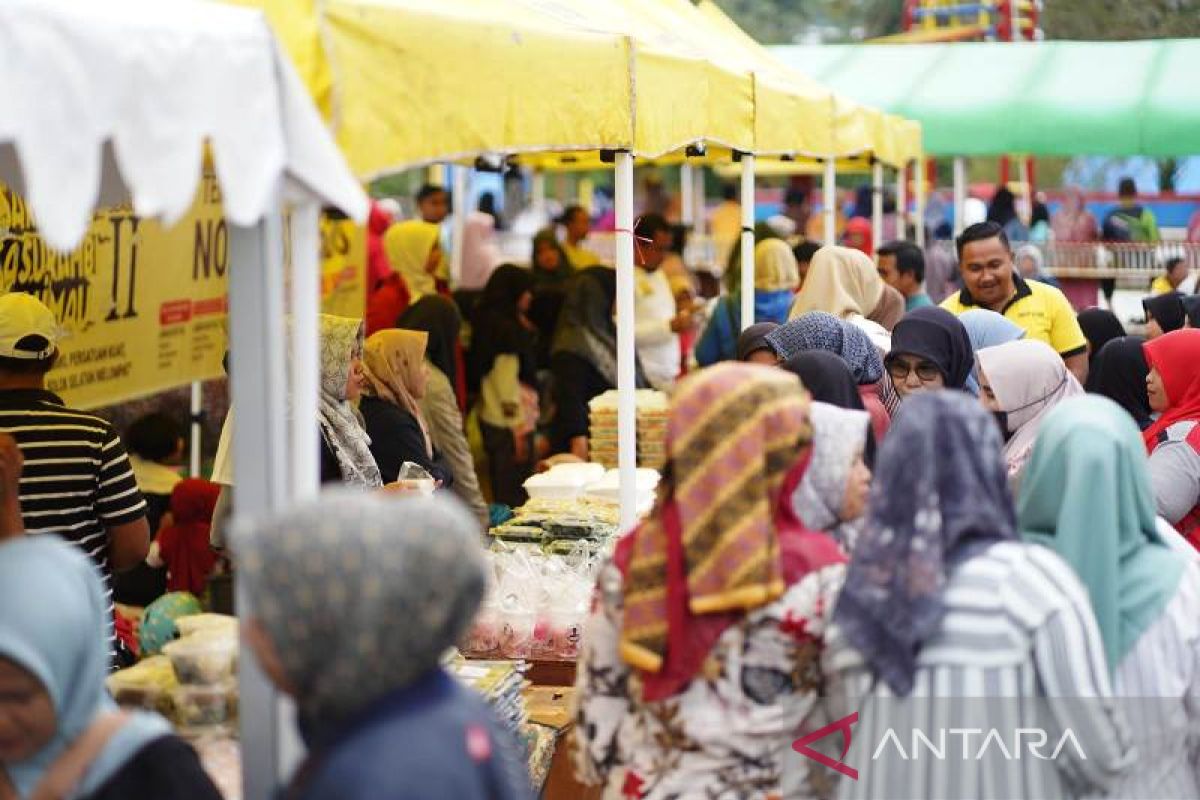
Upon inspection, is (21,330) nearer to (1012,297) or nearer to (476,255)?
(1012,297)

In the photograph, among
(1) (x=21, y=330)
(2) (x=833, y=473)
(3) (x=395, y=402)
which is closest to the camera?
(2) (x=833, y=473)

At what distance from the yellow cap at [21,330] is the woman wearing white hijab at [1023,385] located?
8.81 feet

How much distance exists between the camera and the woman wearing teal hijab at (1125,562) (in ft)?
11.2

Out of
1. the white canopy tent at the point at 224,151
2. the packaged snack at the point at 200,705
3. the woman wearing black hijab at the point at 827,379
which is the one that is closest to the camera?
the white canopy tent at the point at 224,151

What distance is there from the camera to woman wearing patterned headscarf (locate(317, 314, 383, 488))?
523 centimetres

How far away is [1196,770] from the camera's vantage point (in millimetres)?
3764

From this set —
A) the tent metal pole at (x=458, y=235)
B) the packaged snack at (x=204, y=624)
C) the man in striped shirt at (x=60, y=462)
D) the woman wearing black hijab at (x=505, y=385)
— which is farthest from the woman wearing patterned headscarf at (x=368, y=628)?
the tent metal pole at (x=458, y=235)

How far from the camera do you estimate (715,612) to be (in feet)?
10.5

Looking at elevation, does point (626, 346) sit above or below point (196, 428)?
above

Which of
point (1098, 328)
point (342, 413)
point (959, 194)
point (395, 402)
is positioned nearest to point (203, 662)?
point (342, 413)

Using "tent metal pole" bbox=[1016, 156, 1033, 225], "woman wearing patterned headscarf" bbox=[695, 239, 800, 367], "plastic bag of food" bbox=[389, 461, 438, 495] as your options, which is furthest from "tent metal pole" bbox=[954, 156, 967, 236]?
"plastic bag of food" bbox=[389, 461, 438, 495]

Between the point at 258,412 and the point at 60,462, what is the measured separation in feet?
5.32

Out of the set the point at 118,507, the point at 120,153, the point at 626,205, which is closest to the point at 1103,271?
the point at 626,205

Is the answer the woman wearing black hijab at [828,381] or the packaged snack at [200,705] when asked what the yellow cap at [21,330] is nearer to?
the packaged snack at [200,705]
